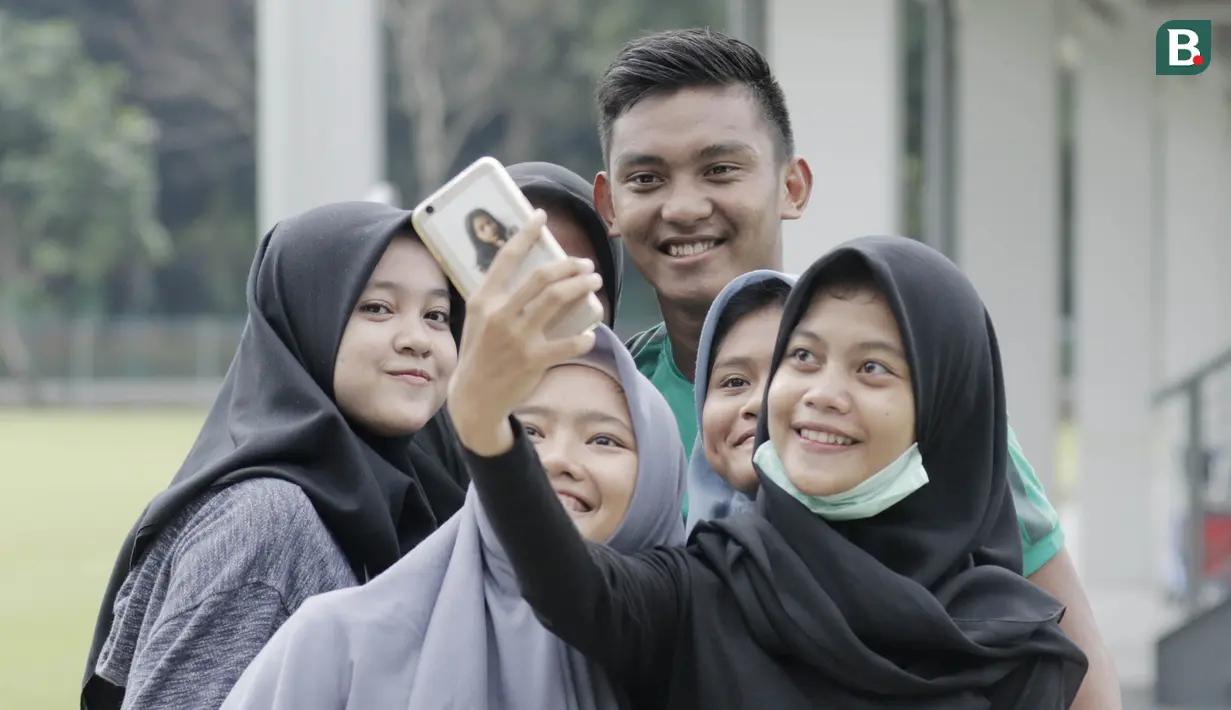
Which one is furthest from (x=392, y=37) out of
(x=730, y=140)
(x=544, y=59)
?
(x=730, y=140)

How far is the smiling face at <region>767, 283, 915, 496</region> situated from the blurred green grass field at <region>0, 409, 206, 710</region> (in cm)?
856

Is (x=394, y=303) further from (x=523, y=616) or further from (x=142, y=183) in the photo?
(x=142, y=183)

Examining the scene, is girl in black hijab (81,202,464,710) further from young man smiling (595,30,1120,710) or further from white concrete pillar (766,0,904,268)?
white concrete pillar (766,0,904,268)

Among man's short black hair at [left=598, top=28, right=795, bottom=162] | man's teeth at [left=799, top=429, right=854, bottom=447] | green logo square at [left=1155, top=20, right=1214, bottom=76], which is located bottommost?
man's teeth at [left=799, top=429, right=854, bottom=447]

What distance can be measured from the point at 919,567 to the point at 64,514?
16682mm

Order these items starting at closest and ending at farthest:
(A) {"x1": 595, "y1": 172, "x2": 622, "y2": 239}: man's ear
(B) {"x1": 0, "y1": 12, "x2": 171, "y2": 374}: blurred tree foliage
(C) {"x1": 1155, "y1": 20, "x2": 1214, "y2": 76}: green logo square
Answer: (A) {"x1": 595, "y1": 172, "x2": 622, "y2": 239}: man's ear < (C) {"x1": 1155, "y1": 20, "x2": 1214, "y2": 76}: green logo square < (B) {"x1": 0, "y1": 12, "x2": 171, "y2": 374}: blurred tree foliage

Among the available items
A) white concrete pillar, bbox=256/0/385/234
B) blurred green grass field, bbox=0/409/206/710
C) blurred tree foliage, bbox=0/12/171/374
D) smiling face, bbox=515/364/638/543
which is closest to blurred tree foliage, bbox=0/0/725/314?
blurred tree foliage, bbox=0/12/171/374

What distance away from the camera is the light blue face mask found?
181 centimetres

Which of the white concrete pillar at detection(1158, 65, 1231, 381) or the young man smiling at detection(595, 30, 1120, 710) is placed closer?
the young man smiling at detection(595, 30, 1120, 710)

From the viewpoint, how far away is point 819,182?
5.09 meters

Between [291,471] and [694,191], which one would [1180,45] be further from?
[291,471]

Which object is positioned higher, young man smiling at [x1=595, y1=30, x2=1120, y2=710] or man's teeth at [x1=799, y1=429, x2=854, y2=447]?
young man smiling at [x1=595, y1=30, x2=1120, y2=710]

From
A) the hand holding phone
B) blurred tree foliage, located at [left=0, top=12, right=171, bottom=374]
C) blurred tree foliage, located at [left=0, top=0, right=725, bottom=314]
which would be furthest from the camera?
blurred tree foliage, located at [left=0, top=0, right=725, bottom=314]

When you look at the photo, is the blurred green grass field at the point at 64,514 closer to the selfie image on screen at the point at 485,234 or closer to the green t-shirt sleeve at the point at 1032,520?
the green t-shirt sleeve at the point at 1032,520
